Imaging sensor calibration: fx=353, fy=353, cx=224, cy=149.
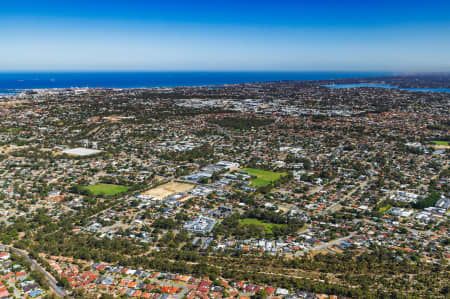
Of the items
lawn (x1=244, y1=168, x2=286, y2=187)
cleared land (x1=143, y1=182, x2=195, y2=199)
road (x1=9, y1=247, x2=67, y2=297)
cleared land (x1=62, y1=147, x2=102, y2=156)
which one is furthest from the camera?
cleared land (x1=62, y1=147, x2=102, y2=156)

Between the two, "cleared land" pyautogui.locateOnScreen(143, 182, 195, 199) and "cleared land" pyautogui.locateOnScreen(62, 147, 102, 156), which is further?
"cleared land" pyautogui.locateOnScreen(62, 147, 102, 156)

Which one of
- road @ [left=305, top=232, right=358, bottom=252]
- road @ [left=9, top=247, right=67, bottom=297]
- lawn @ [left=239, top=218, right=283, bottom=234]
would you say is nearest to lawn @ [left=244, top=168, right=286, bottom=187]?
lawn @ [left=239, top=218, right=283, bottom=234]

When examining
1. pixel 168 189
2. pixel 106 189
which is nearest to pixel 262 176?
pixel 168 189

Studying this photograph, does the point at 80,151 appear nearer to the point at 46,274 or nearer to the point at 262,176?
the point at 262,176

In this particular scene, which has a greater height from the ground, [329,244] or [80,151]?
[80,151]

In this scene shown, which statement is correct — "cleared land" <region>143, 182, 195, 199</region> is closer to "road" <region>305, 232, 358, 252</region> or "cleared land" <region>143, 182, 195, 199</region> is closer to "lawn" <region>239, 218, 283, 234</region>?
"lawn" <region>239, 218, 283, 234</region>

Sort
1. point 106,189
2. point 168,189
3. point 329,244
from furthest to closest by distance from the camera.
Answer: point 106,189 < point 168,189 < point 329,244

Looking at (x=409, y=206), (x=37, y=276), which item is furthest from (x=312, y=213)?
(x=37, y=276)
